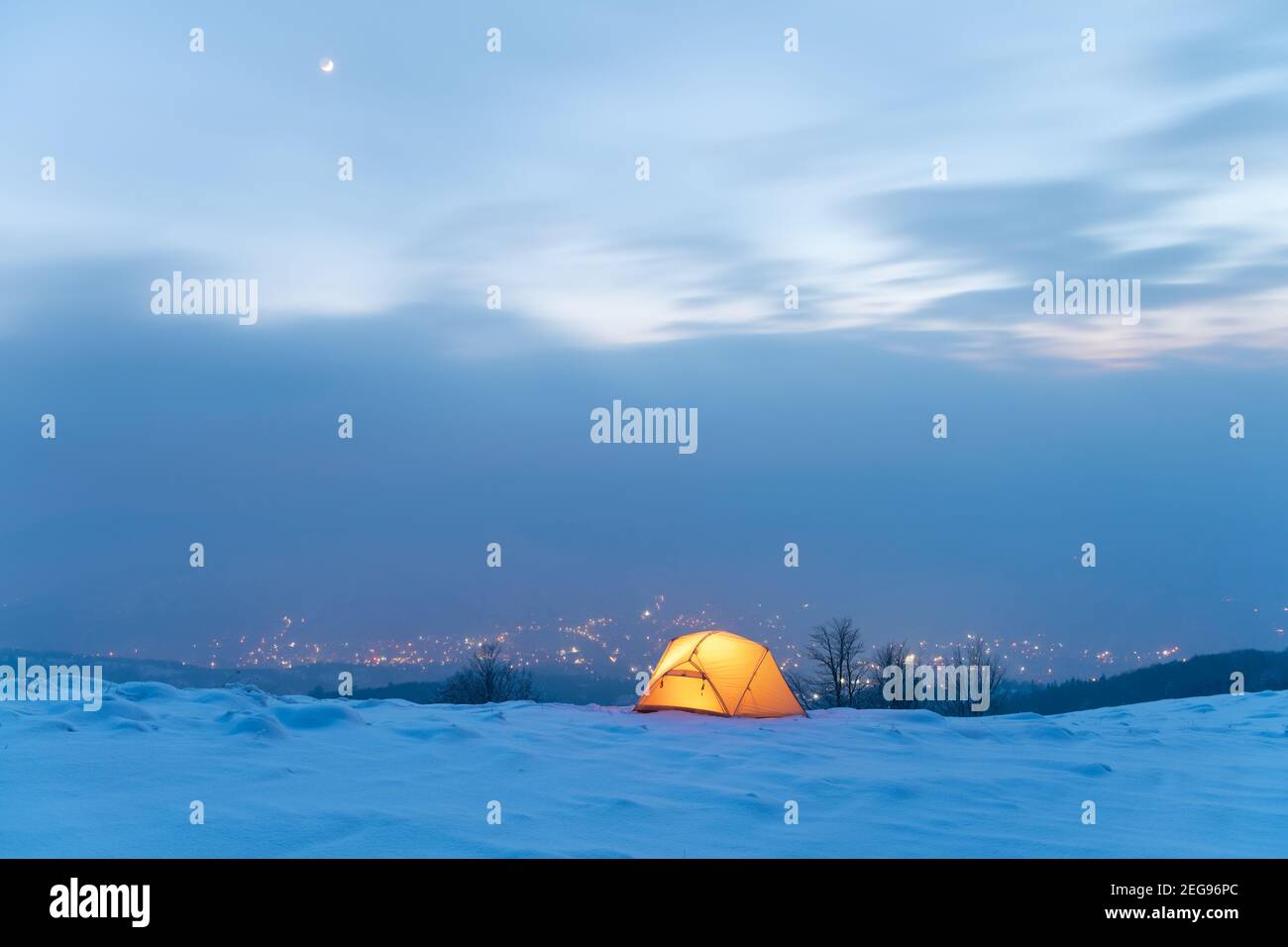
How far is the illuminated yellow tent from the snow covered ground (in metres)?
2.53

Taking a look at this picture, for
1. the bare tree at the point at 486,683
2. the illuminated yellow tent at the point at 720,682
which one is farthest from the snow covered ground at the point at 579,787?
the bare tree at the point at 486,683

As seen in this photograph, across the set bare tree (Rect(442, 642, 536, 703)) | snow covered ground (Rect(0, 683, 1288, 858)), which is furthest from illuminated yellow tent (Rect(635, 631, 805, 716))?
bare tree (Rect(442, 642, 536, 703))

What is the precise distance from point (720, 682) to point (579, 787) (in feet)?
24.3

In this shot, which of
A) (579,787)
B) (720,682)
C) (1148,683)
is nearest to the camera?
(579,787)

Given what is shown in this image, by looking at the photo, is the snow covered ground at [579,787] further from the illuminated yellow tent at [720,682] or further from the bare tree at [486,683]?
the bare tree at [486,683]

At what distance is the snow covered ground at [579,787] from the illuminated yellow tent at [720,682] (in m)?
2.53

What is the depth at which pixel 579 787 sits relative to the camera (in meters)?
8.23

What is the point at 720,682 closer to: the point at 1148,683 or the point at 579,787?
the point at 579,787

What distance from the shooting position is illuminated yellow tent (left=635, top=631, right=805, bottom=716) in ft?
49.8

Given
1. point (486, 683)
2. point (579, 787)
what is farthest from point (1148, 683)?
point (579, 787)

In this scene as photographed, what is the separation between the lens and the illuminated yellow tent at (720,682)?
15180 millimetres

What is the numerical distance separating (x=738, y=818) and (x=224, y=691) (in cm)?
810
